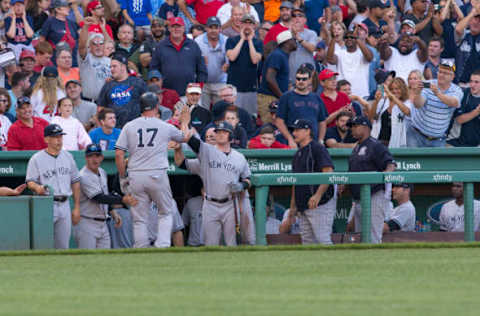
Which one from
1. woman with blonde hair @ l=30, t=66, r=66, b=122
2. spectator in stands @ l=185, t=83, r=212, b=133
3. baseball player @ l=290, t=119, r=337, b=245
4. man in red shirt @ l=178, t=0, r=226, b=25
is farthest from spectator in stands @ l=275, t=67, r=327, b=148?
man in red shirt @ l=178, t=0, r=226, b=25

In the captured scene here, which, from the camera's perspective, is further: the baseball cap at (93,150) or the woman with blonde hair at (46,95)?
the woman with blonde hair at (46,95)

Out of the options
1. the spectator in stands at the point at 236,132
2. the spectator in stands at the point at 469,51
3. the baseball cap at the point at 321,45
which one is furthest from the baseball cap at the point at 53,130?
the spectator in stands at the point at 469,51

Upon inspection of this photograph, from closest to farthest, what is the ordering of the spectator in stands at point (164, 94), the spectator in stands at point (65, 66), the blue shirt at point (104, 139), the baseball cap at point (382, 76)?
the blue shirt at point (104, 139), the spectator in stands at point (164, 94), the spectator in stands at point (65, 66), the baseball cap at point (382, 76)

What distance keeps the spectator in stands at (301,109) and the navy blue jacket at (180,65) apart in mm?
2234

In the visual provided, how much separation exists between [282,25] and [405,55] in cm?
225

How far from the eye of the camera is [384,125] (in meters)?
13.8

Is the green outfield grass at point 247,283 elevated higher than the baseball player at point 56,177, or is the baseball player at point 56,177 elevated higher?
the baseball player at point 56,177

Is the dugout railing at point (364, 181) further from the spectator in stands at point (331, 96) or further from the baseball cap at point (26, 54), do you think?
the baseball cap at point (26, 54)

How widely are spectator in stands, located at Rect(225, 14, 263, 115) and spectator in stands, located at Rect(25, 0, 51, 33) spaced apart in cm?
371

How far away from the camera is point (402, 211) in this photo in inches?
476

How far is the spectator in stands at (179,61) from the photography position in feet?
48.9

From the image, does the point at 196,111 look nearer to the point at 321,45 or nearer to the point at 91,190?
the point at 91,190

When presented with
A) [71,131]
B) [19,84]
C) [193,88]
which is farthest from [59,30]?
[71,131]

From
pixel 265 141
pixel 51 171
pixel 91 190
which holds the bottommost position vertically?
pixel 91 190
